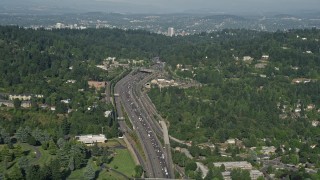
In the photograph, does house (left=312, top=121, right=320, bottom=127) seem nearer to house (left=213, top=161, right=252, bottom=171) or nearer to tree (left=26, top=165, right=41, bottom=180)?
house (left=213, top=161, right=252, bottom=171)

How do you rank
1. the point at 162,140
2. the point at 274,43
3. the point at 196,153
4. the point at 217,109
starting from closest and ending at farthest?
the point at 196,153
the point at 162,140
the point at 217,109
the point at 274,43

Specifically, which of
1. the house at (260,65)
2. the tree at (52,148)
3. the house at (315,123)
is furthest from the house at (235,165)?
the house at (260,65)

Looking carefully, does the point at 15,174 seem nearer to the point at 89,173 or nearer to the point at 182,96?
the point at 89,173

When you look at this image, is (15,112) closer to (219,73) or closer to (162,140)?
(162,140)

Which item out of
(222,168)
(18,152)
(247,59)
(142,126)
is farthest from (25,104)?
(247,59)

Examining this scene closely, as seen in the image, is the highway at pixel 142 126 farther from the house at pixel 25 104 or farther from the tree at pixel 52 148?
the house at pixel 25 104

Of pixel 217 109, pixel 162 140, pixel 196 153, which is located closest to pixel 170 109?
pixel 217 109

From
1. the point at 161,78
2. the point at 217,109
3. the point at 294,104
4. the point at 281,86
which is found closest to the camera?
the point at 217,109
